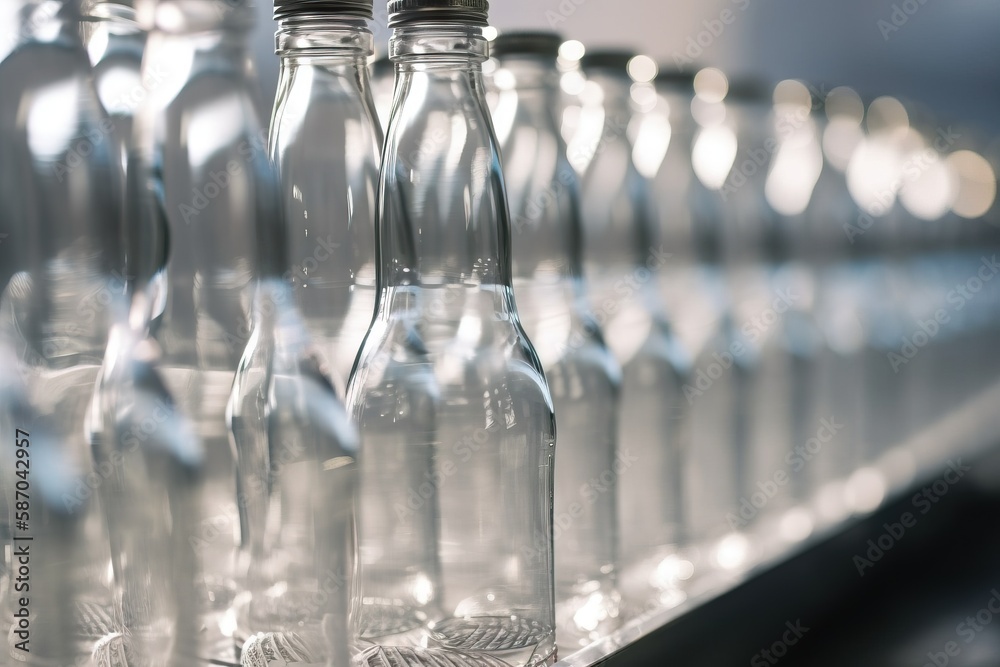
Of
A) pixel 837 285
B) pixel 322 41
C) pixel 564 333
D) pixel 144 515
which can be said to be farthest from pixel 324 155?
pixel 837 285

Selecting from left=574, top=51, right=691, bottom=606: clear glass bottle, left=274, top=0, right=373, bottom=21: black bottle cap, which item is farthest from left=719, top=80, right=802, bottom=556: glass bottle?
left=274, top=0, right=373, bottom=21: black bottle cap

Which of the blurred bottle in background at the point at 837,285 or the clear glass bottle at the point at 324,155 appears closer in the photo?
the clear glass bottle at the point at 324,155

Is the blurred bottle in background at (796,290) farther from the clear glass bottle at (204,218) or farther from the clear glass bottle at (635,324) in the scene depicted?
the clear glass bottle at (204,218)

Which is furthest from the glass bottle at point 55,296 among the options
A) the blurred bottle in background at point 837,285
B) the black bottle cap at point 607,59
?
the blurred bottle in background at point 837,285

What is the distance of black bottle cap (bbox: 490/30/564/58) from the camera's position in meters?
0.65

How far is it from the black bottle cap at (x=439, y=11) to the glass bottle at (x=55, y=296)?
0.42 feet

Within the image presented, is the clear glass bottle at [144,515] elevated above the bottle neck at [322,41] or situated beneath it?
situated beneath

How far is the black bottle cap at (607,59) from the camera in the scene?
0.73m

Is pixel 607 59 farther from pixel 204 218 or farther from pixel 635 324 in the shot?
pixel 204 218

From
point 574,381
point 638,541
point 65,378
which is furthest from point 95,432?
point 638,541

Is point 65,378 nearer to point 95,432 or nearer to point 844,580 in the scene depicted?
point 95,432

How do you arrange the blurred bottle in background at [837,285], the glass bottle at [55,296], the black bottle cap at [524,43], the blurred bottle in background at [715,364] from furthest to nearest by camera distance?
the blurred bottle in background at [837,285] < the blurred bottle in background at [715,364] < the black bottle cap at [524,43] < the glass bottle at [55,296]

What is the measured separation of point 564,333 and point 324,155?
274 millimetres

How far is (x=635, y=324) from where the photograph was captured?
0.84m
